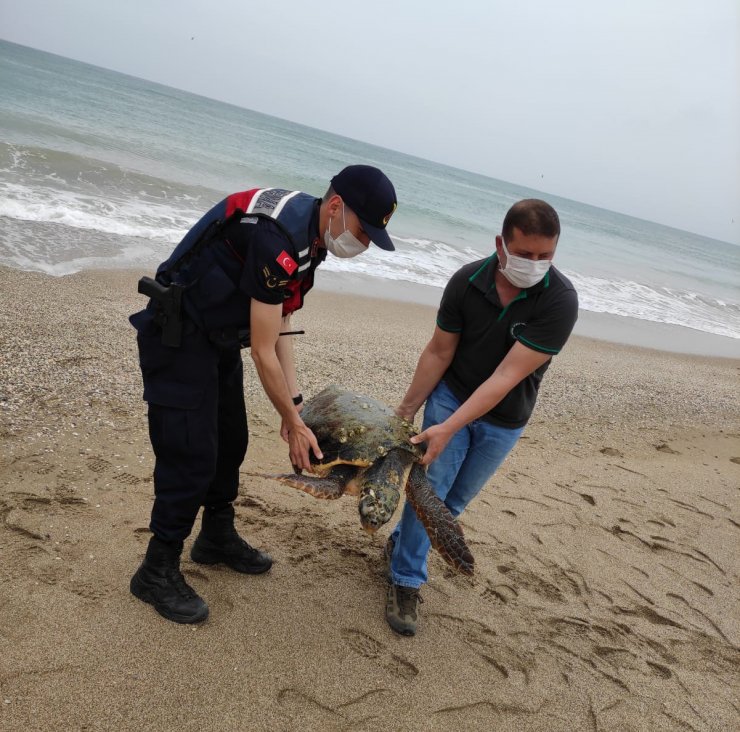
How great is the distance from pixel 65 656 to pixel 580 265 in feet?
71.4

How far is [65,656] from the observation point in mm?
2137

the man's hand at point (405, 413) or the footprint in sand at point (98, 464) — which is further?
the footprint in sand at point (98, 464)

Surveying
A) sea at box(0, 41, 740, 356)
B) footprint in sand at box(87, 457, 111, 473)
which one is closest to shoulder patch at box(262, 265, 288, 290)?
footprint in sand at box(87, 457, 111, 473)

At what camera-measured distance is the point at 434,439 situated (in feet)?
8.25

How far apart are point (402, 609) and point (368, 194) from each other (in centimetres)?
188

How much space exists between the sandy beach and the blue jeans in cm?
27

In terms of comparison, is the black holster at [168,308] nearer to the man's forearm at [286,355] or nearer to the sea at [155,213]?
the man's forearm at [286,355]

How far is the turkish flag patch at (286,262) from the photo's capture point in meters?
1.98

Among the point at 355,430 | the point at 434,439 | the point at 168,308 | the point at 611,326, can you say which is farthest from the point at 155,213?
the point at 434,439

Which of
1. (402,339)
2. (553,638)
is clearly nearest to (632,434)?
(402,339)

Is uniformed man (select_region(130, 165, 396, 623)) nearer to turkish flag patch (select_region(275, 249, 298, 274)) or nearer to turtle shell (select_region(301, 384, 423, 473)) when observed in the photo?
turkish flag patch (select_region(275, 249, 298, 274))

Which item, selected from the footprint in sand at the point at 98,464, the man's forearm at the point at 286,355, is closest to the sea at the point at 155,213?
the footprint in sand at the point at 98,464

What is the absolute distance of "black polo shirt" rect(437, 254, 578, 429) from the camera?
2.38 metres

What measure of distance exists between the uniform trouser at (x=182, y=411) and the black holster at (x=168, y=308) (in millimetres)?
39
